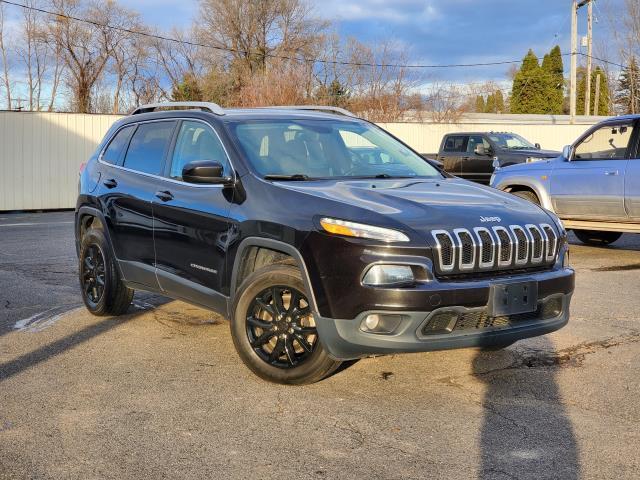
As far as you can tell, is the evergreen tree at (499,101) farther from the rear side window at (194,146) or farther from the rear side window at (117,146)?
the rear side window at (194,146)

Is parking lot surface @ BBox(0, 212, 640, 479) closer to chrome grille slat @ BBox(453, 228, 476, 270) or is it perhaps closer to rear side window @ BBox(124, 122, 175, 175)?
chrome grille slat @ BBox(453, 228, 476, 270)

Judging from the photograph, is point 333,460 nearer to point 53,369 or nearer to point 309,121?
point 53,369

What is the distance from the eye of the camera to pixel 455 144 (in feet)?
73.3

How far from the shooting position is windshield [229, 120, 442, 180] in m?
5.38

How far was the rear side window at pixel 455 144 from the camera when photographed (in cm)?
2202

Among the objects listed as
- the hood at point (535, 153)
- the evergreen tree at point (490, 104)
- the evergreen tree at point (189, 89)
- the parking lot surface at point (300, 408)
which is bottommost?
the parking lot surface at point (300, 408)

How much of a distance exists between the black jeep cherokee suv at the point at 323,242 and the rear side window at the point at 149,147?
0.02 meters

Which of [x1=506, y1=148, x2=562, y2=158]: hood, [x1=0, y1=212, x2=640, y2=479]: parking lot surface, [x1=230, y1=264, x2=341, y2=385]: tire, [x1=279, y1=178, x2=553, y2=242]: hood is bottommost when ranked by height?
[x1=0, y1=212, x2=640, y2=479]: parking lot surface

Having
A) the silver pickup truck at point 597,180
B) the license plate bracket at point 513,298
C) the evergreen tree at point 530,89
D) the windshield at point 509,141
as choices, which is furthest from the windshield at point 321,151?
the evergreen tree at point 530,89

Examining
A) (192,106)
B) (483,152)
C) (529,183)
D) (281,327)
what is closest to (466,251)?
(281,327)

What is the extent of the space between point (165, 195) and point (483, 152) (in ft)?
51.5

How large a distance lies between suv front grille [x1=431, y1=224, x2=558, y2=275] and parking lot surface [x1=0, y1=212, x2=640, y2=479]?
2.56 feet

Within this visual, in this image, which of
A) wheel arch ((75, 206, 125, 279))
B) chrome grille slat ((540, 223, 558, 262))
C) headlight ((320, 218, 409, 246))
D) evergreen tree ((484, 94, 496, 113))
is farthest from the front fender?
evergreen tree ((484, 94, 496, 113))

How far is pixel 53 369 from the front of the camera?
5219 mm
